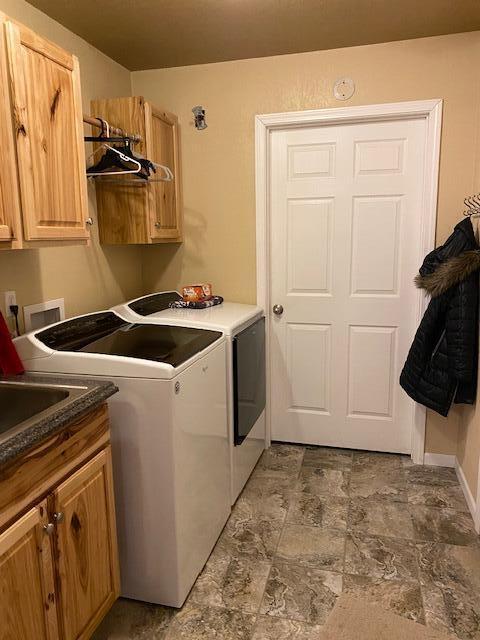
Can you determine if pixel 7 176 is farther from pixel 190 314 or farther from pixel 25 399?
pixel 190 314

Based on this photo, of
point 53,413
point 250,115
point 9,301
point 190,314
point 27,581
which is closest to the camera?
point 27,581

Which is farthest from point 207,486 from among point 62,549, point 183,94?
point 183,94

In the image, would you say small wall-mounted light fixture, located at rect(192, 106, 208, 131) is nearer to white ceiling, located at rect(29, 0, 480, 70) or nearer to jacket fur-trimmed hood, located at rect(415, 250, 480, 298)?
white ceiling, located at rect(29, 0, 480, 70)

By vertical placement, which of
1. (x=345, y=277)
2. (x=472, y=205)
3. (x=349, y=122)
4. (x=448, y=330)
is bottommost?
(x=448, y=330)

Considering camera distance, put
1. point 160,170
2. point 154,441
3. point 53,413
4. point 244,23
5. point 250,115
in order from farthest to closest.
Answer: point 250,115 → point 160,170 → point 244,23 → point 154,441 → point 53,413

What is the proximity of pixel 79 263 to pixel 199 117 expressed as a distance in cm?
117

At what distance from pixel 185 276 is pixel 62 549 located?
199cm

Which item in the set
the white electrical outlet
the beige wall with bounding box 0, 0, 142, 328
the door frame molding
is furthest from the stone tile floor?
the beige wall with bounding box 0, 0, 142, 328

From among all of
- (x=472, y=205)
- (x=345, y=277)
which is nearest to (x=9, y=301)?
(x=345, y=277)

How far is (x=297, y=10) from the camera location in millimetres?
2197

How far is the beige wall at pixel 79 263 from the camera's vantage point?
2.04 meters

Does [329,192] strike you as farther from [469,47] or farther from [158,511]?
[158,511]

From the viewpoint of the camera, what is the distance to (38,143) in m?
1.58

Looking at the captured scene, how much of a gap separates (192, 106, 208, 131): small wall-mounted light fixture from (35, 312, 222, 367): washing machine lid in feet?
4.34
